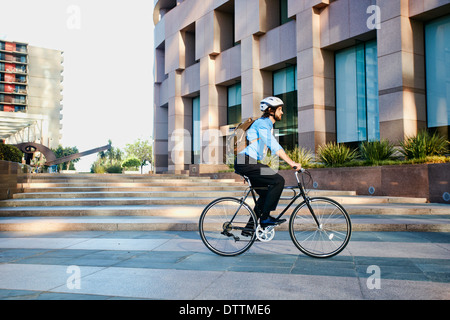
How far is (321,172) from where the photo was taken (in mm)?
14328

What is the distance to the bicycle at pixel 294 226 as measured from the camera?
204 inches

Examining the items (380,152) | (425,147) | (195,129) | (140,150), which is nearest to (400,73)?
(380,152)

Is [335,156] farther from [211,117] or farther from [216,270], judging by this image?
[211,117]

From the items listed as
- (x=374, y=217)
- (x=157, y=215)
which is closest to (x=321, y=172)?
(x=374, y=217)

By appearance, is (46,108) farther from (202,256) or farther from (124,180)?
(202,256)

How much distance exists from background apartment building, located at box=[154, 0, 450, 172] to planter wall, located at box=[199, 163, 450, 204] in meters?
2.96

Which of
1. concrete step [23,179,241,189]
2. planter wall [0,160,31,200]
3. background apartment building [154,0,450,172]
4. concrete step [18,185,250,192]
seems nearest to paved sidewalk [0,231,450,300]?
planter wall [0,160,31,200]

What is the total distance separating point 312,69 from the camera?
1862cm

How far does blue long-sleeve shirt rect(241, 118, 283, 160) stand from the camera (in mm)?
5320

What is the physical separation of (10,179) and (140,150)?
280ft

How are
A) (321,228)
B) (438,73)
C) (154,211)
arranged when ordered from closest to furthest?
(321,228) → (154,211) → (438,73)
